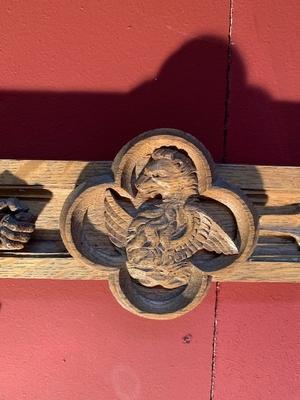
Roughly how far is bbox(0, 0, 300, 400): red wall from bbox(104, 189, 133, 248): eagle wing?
0.36ft

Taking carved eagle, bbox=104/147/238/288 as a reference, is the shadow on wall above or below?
above

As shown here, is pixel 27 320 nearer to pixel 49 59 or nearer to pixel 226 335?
pixel 226 335

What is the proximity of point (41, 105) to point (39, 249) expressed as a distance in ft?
0.90

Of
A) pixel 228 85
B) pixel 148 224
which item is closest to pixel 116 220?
pixel 148 224

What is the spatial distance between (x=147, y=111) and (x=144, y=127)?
3 cm

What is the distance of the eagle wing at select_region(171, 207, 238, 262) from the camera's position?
93 cm

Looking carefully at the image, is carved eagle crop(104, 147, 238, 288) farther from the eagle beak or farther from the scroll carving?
the scroll carving

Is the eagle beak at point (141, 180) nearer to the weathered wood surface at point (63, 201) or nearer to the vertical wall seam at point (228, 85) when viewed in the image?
the weathered wood surface at point (63, 201)

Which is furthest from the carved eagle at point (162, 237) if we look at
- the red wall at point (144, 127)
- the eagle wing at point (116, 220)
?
the red wall at point (144, 127)

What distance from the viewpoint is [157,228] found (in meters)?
0.93

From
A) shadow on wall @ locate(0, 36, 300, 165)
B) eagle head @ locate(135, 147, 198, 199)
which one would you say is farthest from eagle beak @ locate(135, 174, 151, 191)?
shadow on wall @ locate(0, 36, 300, 165)

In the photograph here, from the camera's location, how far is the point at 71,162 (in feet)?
3.08

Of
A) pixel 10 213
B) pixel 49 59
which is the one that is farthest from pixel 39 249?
pixel 49 59

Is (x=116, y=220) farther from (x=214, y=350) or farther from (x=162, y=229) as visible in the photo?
(x=214, y=350)
